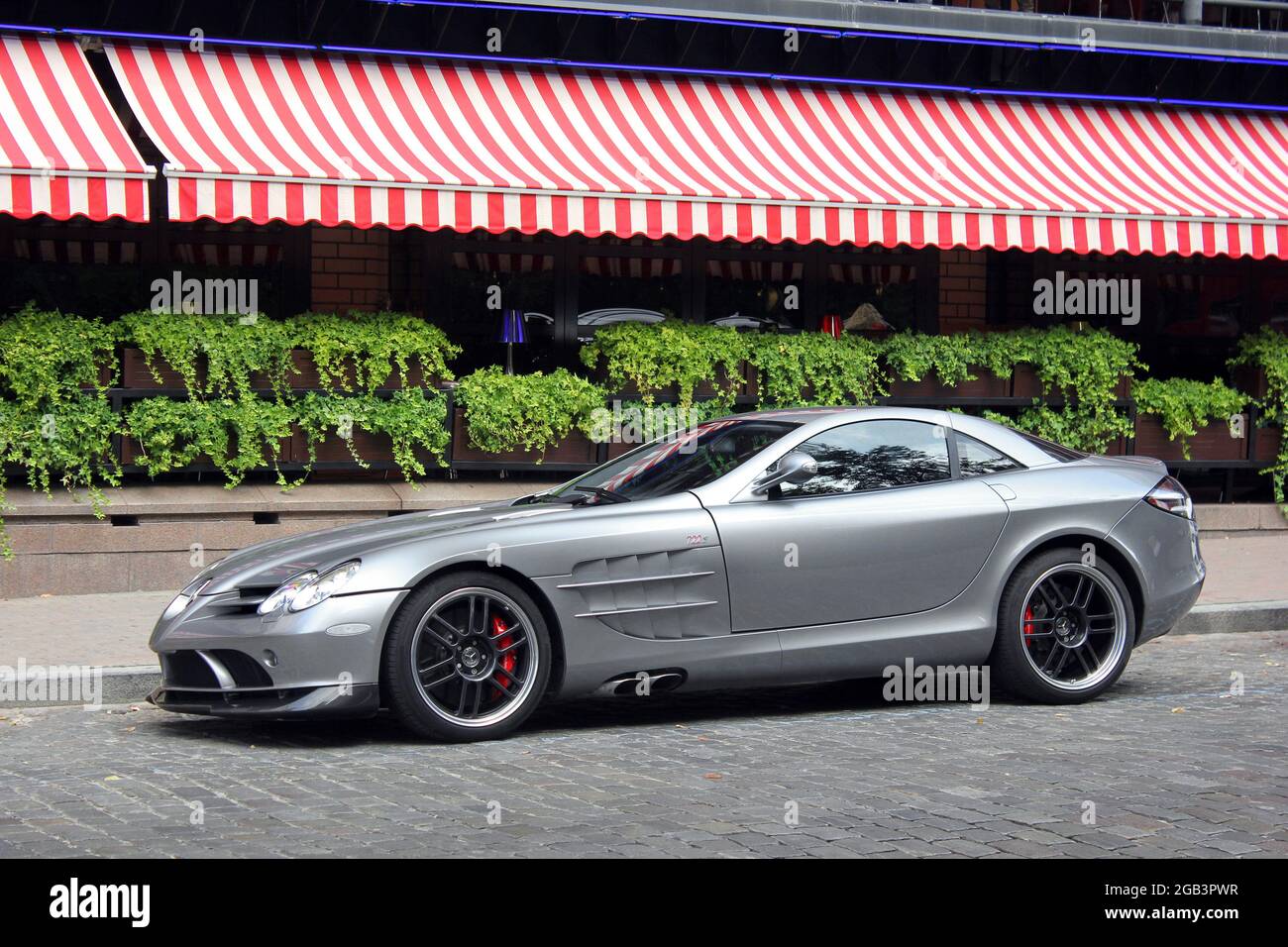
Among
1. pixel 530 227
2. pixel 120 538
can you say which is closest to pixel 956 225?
pixel 530 227

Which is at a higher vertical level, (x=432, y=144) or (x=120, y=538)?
(x=432, y=144)

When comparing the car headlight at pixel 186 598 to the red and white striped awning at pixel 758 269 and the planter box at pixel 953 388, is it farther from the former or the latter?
the red and white striped awning at pixel 758 269

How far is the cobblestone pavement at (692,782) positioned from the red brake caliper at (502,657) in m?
0.29

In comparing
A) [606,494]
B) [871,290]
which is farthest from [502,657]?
[871,290]

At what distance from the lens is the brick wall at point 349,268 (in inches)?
527

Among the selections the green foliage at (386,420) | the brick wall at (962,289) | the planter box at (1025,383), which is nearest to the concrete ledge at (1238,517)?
the planter box at (1025,383)

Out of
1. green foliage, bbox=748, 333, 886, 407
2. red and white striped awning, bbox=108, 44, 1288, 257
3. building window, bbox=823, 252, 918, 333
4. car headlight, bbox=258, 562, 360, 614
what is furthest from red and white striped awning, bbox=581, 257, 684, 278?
car headlight, bbox=258, 562, 360, 614

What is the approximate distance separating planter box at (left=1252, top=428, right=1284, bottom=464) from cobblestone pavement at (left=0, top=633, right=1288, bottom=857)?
6.61 metres

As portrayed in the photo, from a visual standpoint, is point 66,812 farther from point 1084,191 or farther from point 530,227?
point 1084,191

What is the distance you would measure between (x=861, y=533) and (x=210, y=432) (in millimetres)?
5660

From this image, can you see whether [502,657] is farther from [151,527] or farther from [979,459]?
[151,527]

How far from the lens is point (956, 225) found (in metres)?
12.8

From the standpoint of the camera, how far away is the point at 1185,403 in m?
14.0
